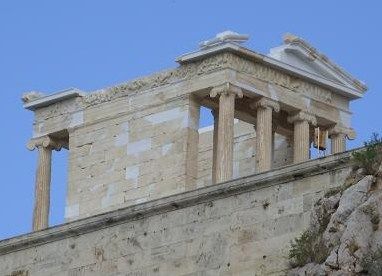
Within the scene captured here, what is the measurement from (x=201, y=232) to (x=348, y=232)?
5378 mm

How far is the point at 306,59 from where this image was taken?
60.1 metres

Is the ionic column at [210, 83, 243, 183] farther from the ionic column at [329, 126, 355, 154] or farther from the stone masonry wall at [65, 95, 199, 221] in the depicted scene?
the ionic column at [329, 126, 355, 154]

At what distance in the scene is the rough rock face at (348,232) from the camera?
3841 cm

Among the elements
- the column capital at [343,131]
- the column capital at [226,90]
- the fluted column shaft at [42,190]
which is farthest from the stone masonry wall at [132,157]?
the column capital at [343,131]

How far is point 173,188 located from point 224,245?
1428 cm

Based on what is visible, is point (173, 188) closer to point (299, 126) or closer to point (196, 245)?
point (299, 126)

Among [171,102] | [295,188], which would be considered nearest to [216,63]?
[171,102]

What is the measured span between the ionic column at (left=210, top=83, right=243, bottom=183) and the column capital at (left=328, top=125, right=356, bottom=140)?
3551 mm

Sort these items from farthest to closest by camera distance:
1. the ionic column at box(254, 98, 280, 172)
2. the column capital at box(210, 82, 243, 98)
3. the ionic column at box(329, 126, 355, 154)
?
1. the ionic column at box(329, 126, 355, 154)
2. the ionic column at box(254, 98, 280, 172)
3. the column capital at box(210, 82, 243, 98)

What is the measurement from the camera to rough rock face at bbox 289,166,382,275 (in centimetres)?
3841

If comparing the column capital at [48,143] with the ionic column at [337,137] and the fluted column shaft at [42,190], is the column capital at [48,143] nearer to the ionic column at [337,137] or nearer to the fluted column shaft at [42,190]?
the fluted column shaft at [42,190]

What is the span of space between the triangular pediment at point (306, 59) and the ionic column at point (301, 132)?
1.17m

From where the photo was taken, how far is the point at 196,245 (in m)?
43.6

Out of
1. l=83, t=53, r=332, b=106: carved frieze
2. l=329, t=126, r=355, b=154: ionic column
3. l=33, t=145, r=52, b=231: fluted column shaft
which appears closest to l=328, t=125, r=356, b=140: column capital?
l=329, t=126, r=355, b=154: ionic column
